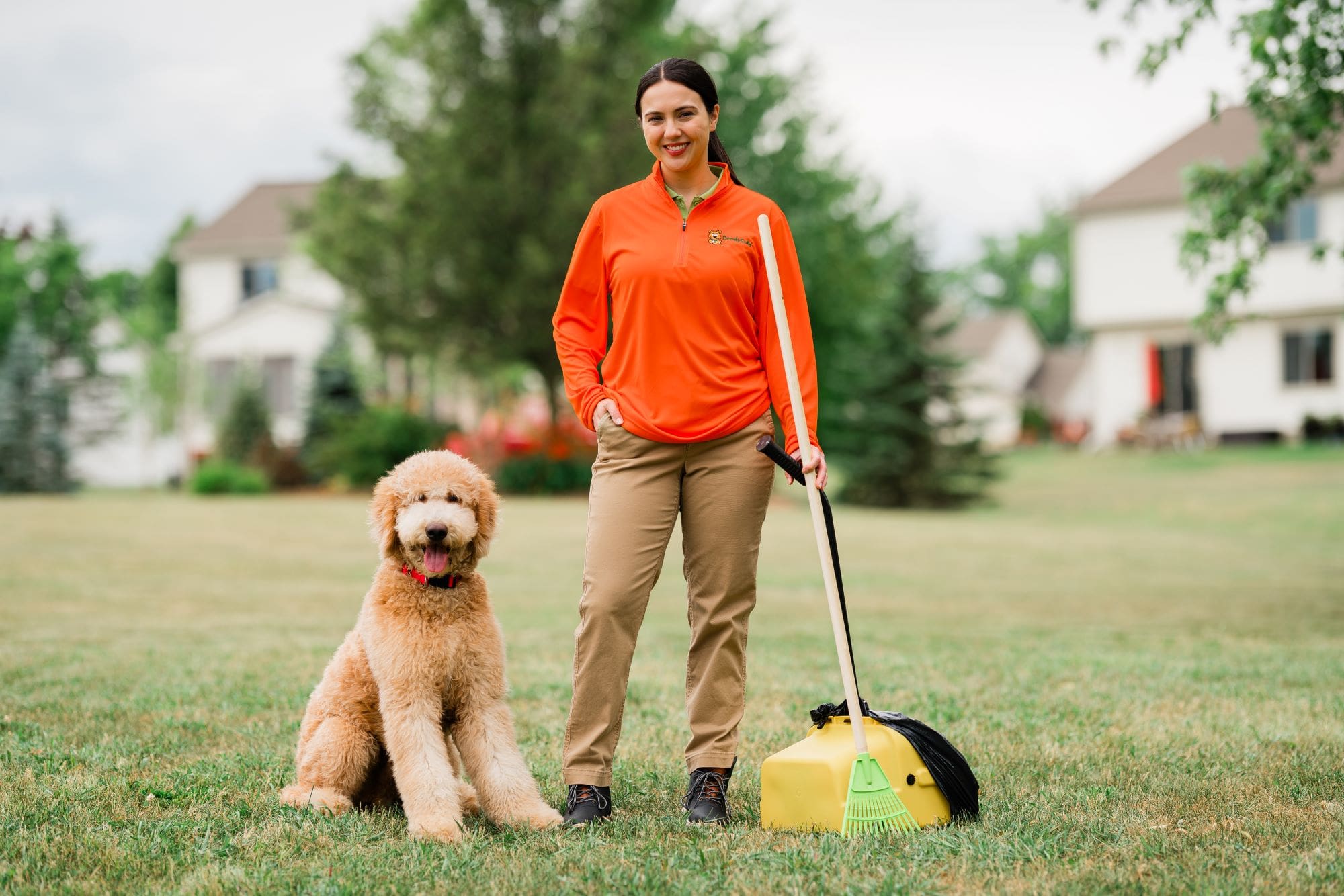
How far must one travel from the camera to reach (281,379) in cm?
3644

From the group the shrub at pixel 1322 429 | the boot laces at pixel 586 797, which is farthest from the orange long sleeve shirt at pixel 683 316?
the shrub at pixel 1322 429

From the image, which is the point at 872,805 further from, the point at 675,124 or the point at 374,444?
the point at 374,444

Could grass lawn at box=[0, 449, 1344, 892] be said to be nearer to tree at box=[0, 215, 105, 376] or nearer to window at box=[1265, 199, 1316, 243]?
window at box=[1265, 199, 1316, 243]

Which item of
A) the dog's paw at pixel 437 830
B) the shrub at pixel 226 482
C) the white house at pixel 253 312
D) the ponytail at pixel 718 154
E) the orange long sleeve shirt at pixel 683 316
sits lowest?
the dog's paw at pixel 437 830

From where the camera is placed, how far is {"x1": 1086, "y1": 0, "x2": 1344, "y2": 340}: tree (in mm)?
8320

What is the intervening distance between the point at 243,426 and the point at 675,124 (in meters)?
26.1

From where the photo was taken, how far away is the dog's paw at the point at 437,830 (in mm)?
3799

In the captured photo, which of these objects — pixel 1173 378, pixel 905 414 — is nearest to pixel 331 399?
pixel 905 414

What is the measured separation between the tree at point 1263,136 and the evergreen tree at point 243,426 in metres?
22.0

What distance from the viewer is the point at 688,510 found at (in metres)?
4.17

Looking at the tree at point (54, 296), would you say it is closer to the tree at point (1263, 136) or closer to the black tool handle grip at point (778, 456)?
the tree at point (1263, 136)

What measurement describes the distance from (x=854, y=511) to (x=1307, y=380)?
14923 mm

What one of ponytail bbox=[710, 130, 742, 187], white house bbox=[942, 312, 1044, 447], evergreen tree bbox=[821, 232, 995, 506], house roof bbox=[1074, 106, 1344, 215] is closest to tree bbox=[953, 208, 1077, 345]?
white house bbox=[942, 312, 1044, 447]

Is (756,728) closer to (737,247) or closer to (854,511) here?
(737,247)
